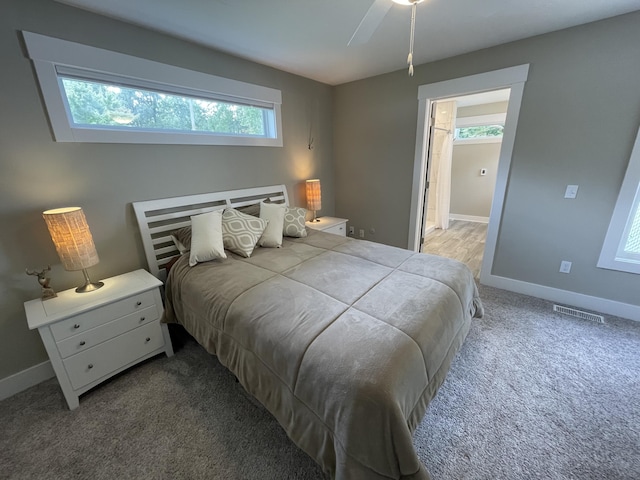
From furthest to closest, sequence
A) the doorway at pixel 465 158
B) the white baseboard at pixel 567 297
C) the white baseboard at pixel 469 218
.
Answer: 1. the white baseboard at pixel 469 218
2. the doorway at pixel 465 158
3. the white baseboard at pixel 567 297

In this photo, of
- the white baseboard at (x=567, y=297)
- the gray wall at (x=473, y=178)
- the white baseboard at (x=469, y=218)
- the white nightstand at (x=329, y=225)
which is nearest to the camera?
the white baseboard at (x=567, y=297)

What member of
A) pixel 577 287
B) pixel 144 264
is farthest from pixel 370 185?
pixel 144 264

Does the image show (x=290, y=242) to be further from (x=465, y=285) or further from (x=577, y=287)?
(x=577, y=287)

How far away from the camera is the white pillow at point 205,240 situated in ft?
6.81

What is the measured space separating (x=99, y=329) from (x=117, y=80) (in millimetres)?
1869

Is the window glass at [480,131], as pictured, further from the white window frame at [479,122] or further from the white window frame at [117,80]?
the white window frame at [117,80]

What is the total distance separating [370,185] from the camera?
12.5 ft

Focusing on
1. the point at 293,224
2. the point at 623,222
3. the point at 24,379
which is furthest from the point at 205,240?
the point at 623,222

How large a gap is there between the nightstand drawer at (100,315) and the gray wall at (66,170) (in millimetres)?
524

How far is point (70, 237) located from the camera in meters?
1.65

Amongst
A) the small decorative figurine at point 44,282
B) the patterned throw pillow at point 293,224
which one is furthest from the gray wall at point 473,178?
the small decorative figurine at point 44,282

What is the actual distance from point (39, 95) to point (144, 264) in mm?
1361

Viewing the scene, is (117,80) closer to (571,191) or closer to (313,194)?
(313,194)

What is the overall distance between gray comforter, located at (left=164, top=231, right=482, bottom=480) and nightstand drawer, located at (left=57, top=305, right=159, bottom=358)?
189mm
